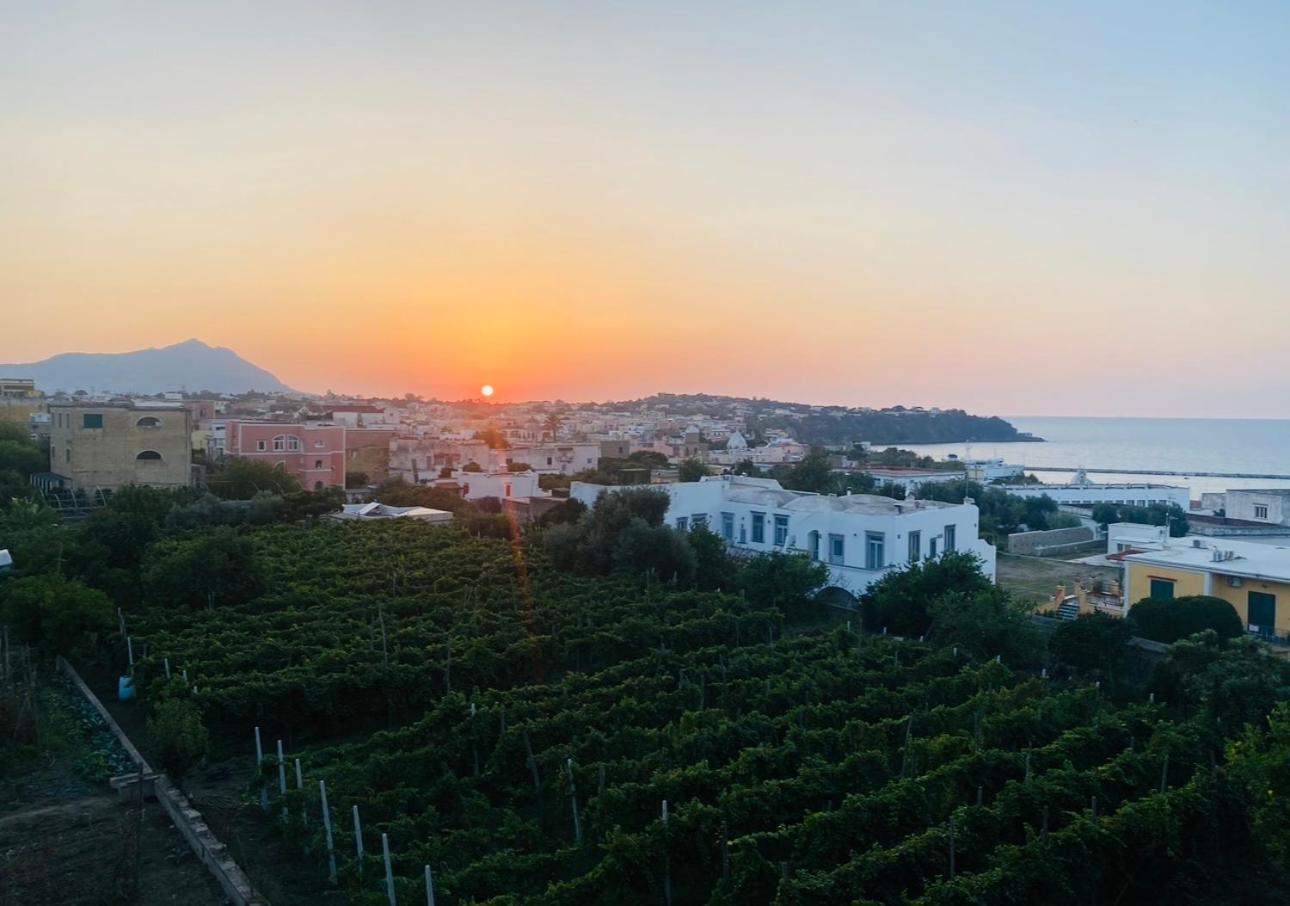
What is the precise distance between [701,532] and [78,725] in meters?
15.1

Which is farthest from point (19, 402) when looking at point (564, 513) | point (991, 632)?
point (991, 632)

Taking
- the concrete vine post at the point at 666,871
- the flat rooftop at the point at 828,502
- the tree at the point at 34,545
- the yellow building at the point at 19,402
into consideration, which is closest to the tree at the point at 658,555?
the flat rooftop at the point at 828,502

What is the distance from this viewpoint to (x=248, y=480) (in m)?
38.3

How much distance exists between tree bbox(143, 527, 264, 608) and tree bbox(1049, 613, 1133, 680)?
16.7 meters

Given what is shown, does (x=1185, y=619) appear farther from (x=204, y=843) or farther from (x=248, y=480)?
(x=248, y=480)

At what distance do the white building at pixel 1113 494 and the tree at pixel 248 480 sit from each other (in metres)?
36.0

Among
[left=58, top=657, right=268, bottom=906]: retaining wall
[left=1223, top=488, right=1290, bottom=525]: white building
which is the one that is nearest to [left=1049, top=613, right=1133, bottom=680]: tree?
[left=58, top=657, right=268, bottom=906]: retaining wall

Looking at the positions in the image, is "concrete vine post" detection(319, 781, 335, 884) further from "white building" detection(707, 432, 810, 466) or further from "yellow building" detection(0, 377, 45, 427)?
"white building" detection(707, 432, 810, 466)

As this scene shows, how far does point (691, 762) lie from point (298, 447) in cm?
3940

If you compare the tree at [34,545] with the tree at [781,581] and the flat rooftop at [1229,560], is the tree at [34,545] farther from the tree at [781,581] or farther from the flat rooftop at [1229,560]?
the flat rooftop at [1229,560]

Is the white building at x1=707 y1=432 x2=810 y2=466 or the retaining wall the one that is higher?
the white building at x1=707 y1=432 x2=810 y2=466

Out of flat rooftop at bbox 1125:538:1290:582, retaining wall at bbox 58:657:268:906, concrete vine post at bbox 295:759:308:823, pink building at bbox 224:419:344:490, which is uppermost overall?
pink building at bbox 224:419:344:490

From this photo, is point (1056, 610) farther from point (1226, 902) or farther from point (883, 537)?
point (1226, 902)

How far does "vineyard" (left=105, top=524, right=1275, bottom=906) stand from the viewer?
27.8 feet
